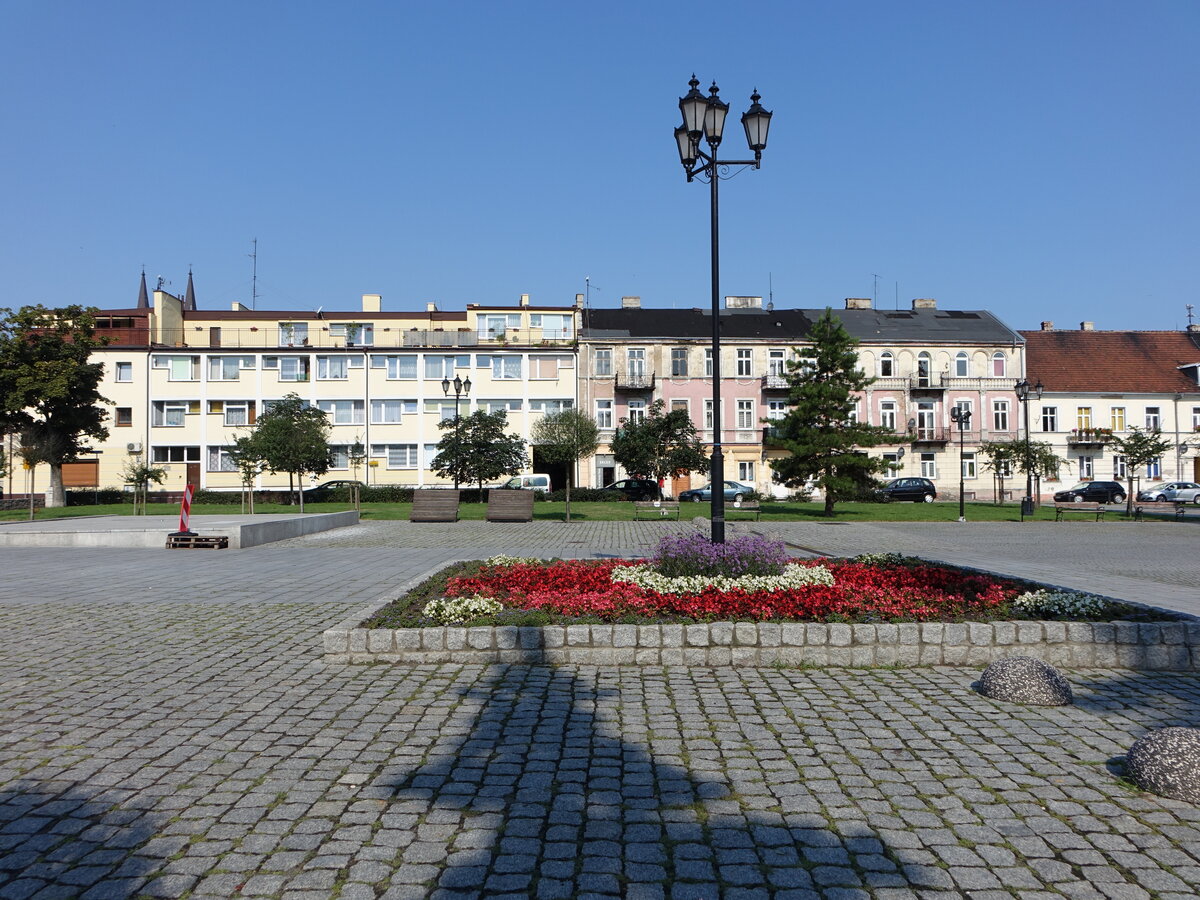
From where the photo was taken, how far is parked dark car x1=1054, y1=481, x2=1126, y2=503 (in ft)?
178

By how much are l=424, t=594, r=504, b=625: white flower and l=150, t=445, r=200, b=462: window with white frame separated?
55968mm

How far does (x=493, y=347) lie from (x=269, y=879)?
5645cm

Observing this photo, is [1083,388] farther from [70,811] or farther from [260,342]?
[70,811]

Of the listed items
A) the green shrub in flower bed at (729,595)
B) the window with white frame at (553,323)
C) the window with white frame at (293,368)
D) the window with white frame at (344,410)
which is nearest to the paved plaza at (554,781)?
the green shrub in flower bed at (729,595)

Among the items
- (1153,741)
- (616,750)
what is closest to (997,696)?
(1153,741)

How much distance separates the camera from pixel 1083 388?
61062 millimetres

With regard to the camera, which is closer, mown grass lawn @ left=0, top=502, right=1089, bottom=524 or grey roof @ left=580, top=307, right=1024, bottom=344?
mown grass lawn @ left=0, top=502, right=1089, bottom=524

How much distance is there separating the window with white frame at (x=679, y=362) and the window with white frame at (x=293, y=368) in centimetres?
2504

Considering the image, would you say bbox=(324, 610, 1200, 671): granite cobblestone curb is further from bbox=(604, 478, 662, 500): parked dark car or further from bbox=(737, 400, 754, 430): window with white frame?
bbox=(737, 400, 754, 430): window with white frame

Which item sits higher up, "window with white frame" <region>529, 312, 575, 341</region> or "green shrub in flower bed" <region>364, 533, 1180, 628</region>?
"window with white frame" <region>529, 312, 575, 341</region>

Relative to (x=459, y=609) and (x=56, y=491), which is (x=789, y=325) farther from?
(x=459, y=609)

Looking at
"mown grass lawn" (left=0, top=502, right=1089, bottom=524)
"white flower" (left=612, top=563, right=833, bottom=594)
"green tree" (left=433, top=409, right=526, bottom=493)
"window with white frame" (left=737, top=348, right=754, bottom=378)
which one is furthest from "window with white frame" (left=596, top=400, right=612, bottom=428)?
"white flower" (left=612, top=563, right=833, bottom=594)

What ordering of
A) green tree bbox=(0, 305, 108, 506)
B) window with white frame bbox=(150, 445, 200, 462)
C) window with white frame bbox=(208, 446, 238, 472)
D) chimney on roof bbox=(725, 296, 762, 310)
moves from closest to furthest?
green tree bbox=(0, 305, 108, 506)
window with white frame bbox=(208, 446, 238, 472)
window with white frame bbox=(150, 445, 200, 462)
chimney on roof bbox=(725, 296, 762, 310)

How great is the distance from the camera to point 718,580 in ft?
31.2
